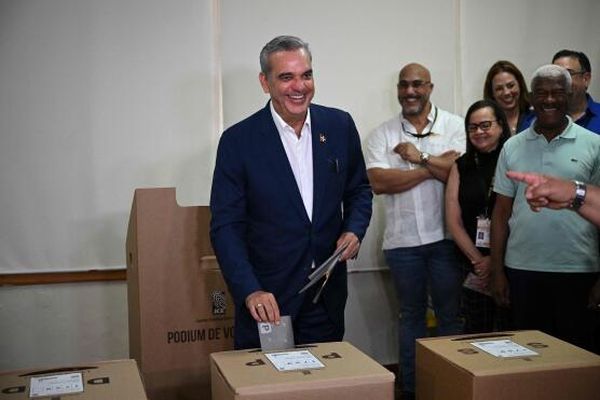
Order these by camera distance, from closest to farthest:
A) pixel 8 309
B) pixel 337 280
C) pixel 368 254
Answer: pixel 337 280 → pixel 8 309 → pixel 368 254

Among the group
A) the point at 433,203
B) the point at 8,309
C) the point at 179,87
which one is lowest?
the point at 8,309

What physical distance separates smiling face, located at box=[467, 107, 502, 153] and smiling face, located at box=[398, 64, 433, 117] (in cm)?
31

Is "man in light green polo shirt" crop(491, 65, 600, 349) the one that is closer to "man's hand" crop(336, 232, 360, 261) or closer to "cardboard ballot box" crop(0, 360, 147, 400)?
"man's hand" crop(336, 232, 360, 261)

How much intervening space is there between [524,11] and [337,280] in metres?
2.32

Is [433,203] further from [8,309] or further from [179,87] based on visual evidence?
[8,309]

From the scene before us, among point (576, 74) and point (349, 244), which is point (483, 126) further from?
point (349, 244)

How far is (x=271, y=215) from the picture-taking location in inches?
71.9

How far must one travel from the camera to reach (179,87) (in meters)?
2.88

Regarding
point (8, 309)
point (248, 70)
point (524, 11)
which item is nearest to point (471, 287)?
point (248, 70)

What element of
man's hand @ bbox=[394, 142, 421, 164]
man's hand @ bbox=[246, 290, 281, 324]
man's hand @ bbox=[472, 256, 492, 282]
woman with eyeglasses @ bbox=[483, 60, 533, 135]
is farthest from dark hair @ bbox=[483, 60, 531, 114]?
man's hand @ bbox=[246, 290, 281, 324]

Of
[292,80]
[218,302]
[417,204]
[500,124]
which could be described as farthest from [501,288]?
[292,80]

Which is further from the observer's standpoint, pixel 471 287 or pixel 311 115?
pixel 471 287

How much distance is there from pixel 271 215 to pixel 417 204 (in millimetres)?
1127

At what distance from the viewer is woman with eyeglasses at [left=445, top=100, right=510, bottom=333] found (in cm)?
251
